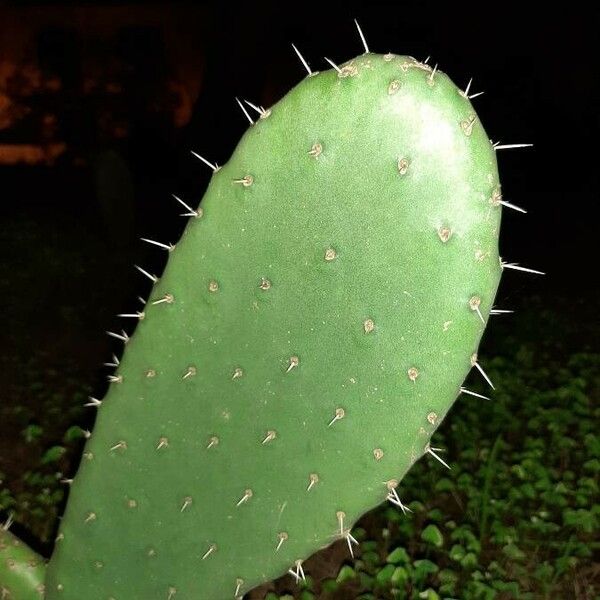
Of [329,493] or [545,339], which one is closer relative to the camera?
[329,493]

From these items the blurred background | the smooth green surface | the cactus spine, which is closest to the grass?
the blurred background

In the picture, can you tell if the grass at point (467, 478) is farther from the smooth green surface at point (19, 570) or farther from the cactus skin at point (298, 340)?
the cactus skin at point (298, 340)

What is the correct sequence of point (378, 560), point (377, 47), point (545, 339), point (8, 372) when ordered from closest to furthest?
1. point (378, 560)
2. point (8, 372)
3. point (545, 339)
4. point (377, 47)

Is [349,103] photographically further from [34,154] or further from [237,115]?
[34,154]

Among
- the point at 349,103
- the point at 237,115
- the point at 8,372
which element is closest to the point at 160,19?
the point at 237,115

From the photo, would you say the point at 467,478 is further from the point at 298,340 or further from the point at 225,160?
the point at 225,160

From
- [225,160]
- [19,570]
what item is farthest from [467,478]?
[225,160]
